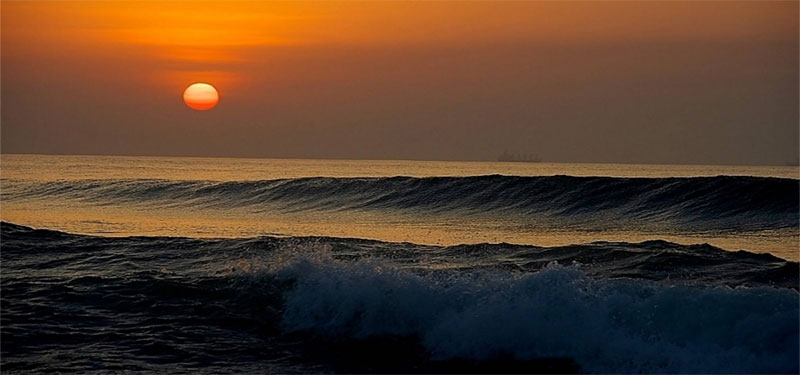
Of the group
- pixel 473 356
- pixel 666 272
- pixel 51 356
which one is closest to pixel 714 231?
pixel 666 272

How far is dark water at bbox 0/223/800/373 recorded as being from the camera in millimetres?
9383

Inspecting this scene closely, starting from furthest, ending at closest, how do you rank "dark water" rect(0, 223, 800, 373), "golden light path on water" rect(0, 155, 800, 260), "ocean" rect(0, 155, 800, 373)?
"golden light path on water" rect(0, 155, 800, 260), "ocean" rect(0, 155, 800, 373), "dark water" rect(0, 223, 800, 373)

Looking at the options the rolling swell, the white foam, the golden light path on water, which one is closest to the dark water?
the white foam

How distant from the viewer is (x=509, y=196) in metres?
31.5

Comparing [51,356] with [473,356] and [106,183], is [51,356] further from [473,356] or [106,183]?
[106,183]

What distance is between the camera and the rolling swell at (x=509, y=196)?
81.4 feet

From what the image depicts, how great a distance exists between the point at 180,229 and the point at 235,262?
9.61 m

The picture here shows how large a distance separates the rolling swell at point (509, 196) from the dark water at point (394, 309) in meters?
9.37

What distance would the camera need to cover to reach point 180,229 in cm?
2570

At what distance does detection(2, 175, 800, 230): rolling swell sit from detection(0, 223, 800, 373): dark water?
9367 mm

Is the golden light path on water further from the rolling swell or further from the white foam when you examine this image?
the white foam

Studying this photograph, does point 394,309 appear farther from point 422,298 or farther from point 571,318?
point 571,318

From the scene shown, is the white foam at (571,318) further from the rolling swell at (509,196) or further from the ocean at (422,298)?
the rolling swell at (509,196)

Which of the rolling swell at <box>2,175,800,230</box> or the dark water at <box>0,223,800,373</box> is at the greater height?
the rolling swell at <box>2,175,800,230</box>
